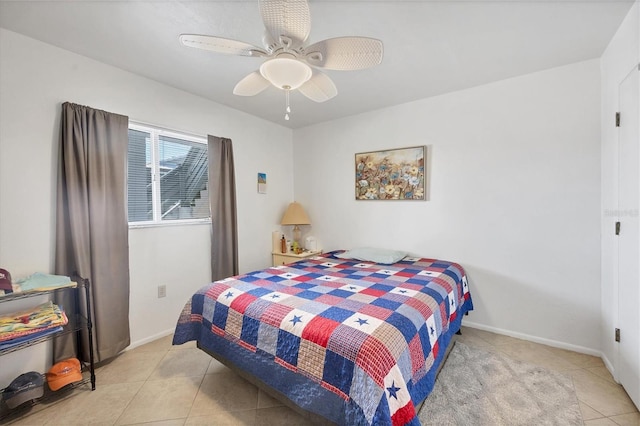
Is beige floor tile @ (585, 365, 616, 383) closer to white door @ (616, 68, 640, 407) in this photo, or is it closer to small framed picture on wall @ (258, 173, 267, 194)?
white door @ (616, 68, 640, 407)

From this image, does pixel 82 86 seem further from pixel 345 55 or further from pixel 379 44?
pixel 379 44

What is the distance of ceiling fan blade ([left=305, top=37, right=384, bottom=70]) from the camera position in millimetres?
1430

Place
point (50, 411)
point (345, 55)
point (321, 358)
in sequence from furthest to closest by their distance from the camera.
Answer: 1. point (50, 411)
2. point (345, 55)
3. point (321, 358)

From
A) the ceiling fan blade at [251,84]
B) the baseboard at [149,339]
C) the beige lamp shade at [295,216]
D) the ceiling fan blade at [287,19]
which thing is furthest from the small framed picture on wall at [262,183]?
the ceiling fan blade at [287,19]

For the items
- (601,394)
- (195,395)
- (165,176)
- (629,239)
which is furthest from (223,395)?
(629,239)

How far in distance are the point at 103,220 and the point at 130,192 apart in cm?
40

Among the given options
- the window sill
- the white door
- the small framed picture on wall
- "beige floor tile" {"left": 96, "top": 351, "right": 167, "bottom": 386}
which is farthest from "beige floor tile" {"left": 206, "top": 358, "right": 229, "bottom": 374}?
the white door

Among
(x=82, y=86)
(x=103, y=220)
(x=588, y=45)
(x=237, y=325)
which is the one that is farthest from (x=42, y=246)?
(x=588, y=45)

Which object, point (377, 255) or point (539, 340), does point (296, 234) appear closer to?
point (377, 255)

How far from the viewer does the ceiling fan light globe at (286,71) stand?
152cm

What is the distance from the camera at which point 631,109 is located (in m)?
1.78

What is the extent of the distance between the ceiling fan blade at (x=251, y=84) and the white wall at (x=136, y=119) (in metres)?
1.22

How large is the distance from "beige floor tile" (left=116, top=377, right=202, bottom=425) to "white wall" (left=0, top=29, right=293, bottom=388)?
79 centimetres

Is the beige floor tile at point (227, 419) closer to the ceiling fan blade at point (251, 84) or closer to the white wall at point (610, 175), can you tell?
the ceiling fan blade at point (251, 84)
